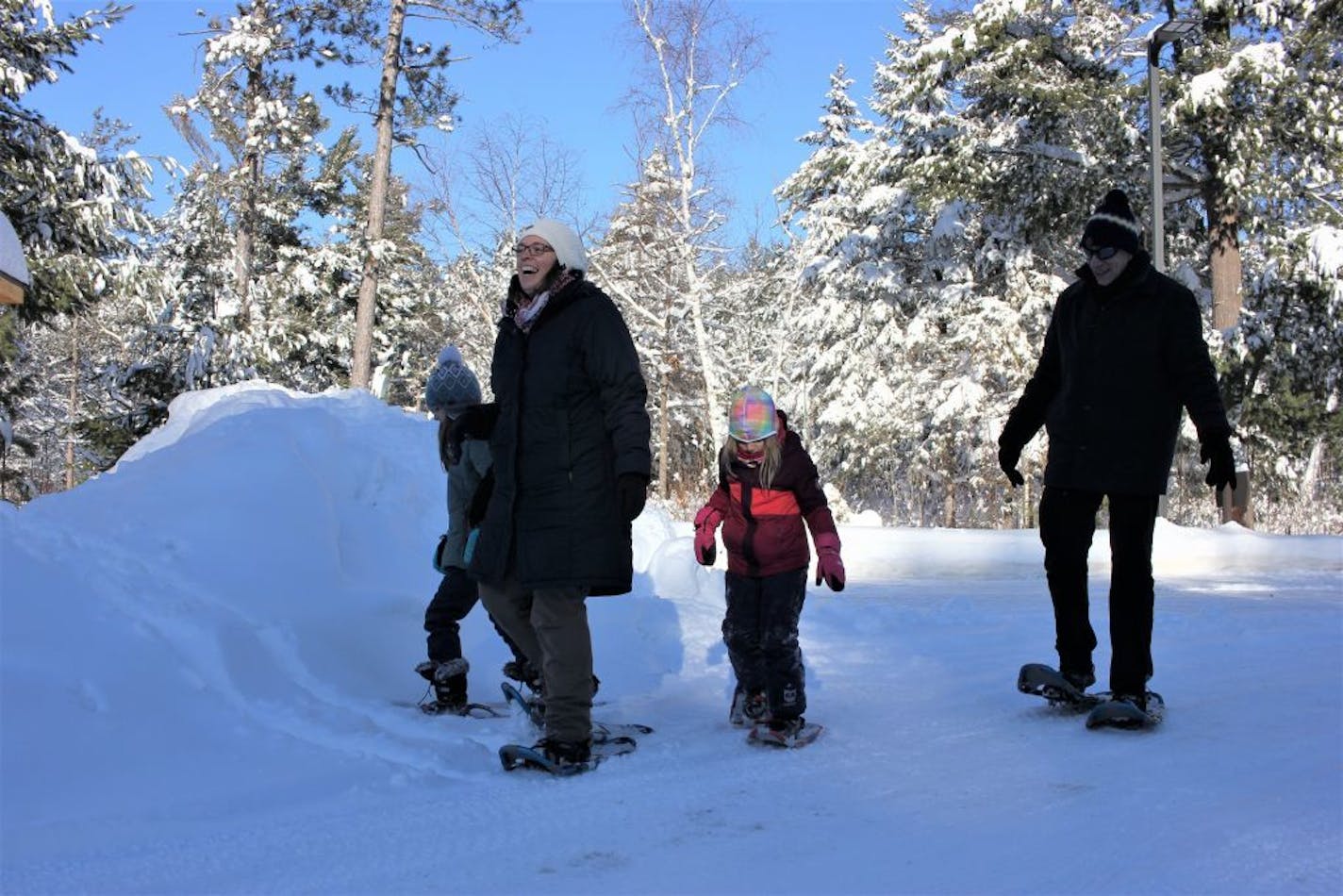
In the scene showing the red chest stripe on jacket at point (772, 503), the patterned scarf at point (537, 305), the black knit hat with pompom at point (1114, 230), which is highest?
the black knit hat with pompom at point (1114, 230)

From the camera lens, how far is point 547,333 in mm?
3746

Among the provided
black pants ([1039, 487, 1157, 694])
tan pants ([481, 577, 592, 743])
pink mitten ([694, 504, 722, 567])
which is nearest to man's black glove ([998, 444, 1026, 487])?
black pants ([1039, 487, 1157, 694])

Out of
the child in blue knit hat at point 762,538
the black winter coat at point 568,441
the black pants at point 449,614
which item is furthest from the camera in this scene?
the black pants at point 449,614

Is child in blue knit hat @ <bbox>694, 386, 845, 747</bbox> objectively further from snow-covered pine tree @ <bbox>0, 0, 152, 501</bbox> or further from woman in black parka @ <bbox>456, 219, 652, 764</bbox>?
snow-covered pine tree @ <bbox>0, 0, 152, 501</bbox>

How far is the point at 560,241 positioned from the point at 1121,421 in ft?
7.21

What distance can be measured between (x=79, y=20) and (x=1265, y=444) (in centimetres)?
2038

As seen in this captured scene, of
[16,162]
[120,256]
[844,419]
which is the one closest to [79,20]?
[16,162]

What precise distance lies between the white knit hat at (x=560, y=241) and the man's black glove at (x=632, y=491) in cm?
84

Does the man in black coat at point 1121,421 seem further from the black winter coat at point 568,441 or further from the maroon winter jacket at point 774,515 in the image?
the black winter coat at point 568,441

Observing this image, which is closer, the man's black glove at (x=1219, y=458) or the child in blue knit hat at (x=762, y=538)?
the man's black glove at (x=1219, y=458)

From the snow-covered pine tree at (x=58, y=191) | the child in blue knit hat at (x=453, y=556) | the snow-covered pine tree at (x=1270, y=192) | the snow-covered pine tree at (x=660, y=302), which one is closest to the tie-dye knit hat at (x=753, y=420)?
the child in blue knit hat at (x=453, y=556)

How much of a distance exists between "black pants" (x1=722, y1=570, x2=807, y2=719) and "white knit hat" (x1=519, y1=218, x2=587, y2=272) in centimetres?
142

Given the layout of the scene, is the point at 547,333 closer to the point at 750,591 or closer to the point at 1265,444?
the point at 750,591

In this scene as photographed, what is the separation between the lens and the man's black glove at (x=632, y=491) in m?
3.46
